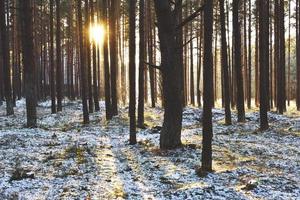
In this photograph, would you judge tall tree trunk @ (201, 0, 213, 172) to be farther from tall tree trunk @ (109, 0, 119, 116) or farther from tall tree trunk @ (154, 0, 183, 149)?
tall tree trunk @ (109, 0, 119, 116)

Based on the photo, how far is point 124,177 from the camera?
1056cm

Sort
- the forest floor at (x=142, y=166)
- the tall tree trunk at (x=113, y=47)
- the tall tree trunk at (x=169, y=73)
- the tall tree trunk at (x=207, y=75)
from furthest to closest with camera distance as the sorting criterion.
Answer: the tall tree trunk at (x=113, y=47) → the tall tree trunk at (x=169, y=73) → the tall tree trunk at (x=207, y=75) → the forest floor at (x=142, y=166)

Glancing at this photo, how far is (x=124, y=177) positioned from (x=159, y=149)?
12.5ft

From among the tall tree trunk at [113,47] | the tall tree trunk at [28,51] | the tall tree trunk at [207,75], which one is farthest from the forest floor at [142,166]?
the tall tree trunk at [113,47]

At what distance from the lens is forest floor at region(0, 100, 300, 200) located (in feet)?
30.1

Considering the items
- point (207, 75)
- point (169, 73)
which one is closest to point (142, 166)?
point (207, 75)

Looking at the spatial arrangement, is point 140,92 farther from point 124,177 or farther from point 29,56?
point 124,177

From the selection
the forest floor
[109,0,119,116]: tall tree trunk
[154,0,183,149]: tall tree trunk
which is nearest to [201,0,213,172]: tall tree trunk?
the forest floor

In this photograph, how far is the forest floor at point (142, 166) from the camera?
30.1 ft

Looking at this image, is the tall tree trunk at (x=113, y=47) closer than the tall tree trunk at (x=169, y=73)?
No

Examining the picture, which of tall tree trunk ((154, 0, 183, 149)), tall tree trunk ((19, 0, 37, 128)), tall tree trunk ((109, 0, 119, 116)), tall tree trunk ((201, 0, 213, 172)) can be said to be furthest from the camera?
tall tree trunk ((109, 0, 119, 116))

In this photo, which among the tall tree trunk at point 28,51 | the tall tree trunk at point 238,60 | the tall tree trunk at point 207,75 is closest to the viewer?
the tall tree trunk at point 207,75

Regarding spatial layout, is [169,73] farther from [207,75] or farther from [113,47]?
[113,47]

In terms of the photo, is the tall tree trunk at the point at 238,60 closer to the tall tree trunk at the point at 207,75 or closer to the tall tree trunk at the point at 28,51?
the tall tree trunk at the point at 28,51
